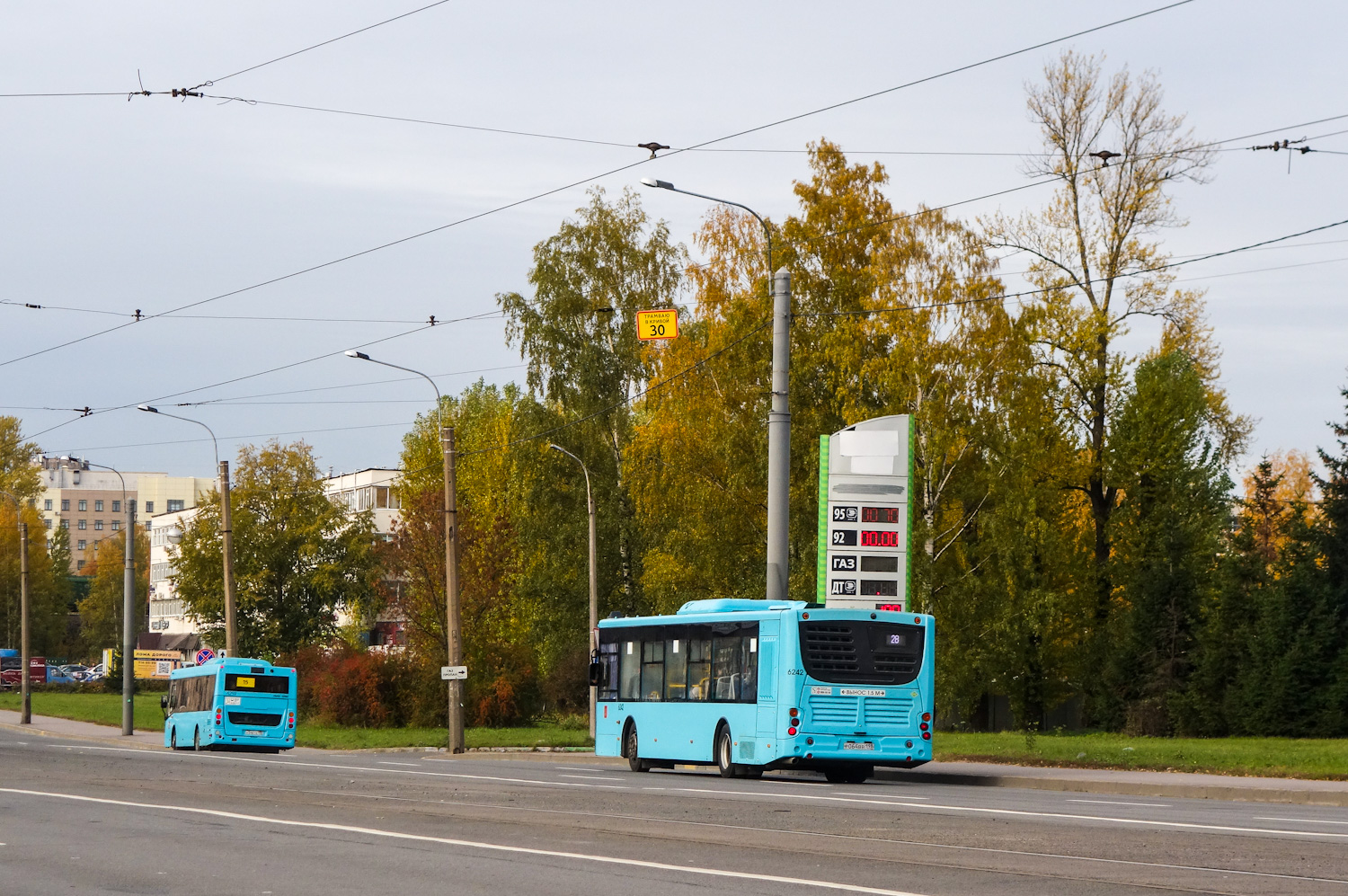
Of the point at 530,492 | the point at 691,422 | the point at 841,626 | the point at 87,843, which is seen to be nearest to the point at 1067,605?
the point at 691,422

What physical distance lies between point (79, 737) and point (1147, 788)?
39790mm

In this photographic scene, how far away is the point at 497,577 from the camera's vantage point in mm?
59094

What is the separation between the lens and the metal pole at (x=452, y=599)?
124 feet

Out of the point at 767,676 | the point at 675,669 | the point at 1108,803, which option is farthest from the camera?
the point at 675,669

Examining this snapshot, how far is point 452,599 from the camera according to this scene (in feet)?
129

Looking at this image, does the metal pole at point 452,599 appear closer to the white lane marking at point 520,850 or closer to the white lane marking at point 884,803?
the white lane marking at point 884,803

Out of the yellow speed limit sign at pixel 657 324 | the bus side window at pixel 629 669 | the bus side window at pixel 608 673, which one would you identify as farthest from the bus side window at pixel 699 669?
the yellow speed limit sign at pixel 657 324

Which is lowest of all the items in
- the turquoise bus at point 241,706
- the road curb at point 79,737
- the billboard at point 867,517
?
the road curb at point 79,737

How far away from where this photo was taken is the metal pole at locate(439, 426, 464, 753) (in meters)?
37.9

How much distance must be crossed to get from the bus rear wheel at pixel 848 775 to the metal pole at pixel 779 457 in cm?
383

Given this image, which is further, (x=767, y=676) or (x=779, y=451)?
(x=779, y=451)

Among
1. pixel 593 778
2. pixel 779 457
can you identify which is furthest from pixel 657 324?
pixel 593 778

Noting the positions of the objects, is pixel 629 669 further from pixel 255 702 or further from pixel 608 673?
pixel 255 702

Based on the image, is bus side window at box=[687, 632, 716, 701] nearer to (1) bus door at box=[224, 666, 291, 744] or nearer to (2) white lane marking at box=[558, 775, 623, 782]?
(2) white lane marking at box=[558, 775, 623, 782]
